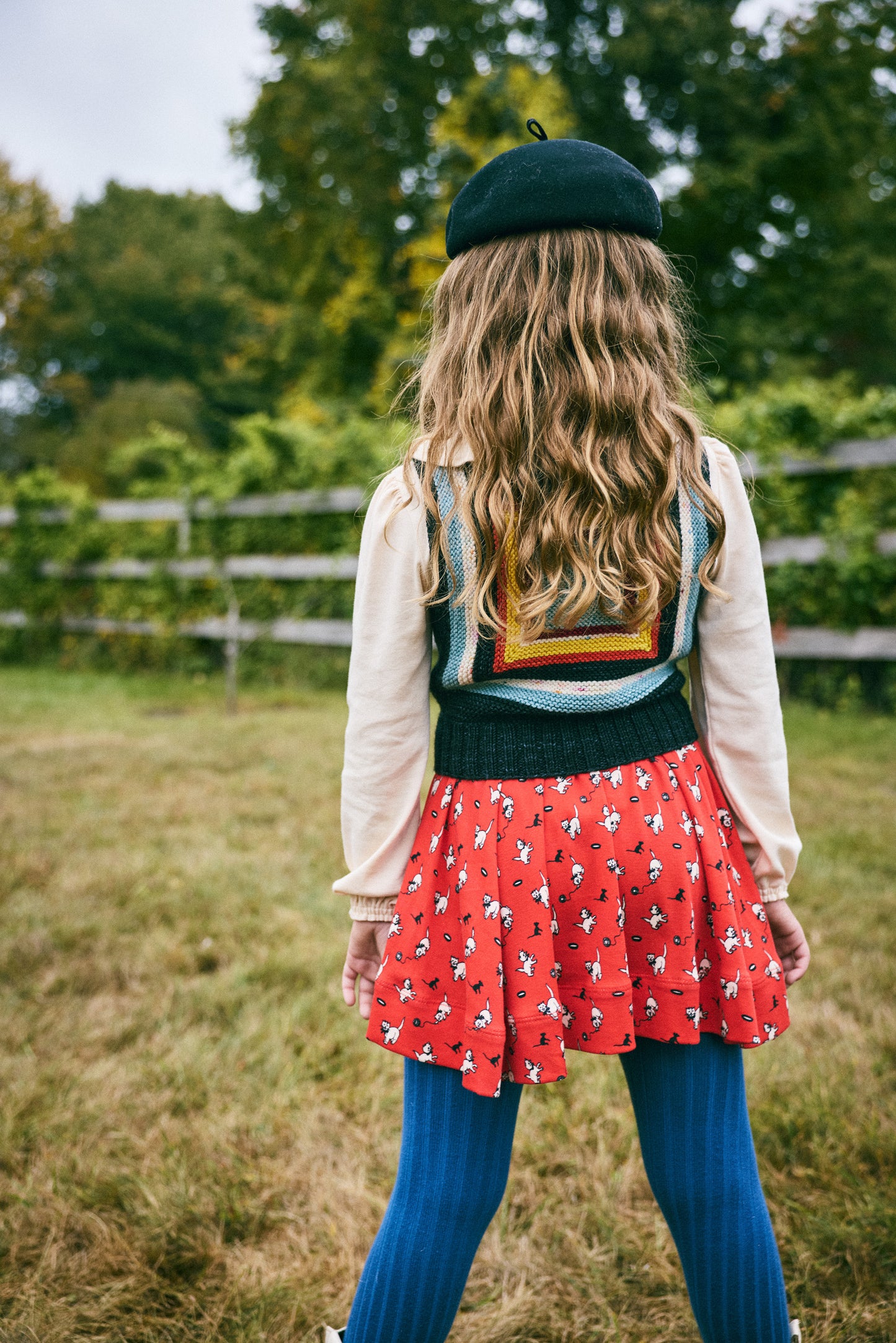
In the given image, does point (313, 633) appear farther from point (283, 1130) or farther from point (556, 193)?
point (556, 193)

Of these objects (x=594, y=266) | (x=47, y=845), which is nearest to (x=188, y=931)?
(x=47, y=845)

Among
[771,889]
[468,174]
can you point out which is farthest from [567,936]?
[468,174]

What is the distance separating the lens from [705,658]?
1.22m

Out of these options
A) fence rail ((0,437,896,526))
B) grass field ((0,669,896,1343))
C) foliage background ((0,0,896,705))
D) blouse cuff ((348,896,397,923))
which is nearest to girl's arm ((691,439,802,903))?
blouse cuff ((348,896,397,923))

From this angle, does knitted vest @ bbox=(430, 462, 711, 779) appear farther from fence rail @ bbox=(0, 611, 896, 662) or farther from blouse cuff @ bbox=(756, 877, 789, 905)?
fence rail @ bbox=(0, 611, 896, 662)

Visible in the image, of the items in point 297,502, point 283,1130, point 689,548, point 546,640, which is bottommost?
point 283,1130

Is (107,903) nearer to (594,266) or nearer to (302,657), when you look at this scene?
(594,266)

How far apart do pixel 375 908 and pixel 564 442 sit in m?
0.67

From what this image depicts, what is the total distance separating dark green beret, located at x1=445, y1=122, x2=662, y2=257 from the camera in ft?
3.45

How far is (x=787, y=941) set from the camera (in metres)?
1.27

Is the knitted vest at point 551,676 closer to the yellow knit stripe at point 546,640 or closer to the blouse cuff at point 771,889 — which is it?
the yellow knit stripe at point 546,640

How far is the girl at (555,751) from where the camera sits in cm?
105

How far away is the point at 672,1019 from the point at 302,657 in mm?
6698

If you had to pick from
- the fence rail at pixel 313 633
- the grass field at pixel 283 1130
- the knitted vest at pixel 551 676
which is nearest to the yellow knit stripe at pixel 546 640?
the knitted vest at pixel 551 676
